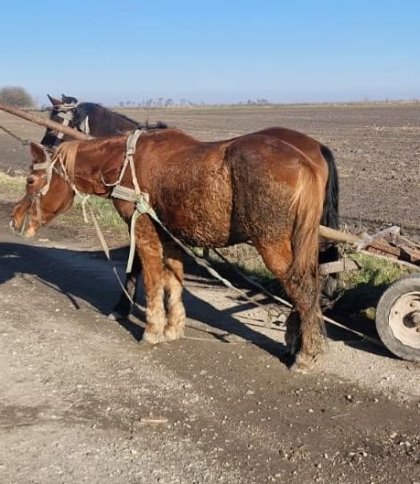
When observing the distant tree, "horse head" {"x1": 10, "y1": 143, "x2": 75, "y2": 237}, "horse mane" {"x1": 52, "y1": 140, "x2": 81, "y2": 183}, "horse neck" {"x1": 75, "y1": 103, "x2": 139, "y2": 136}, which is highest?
"horse neck" {"x1": 75, "y1": 103, "x2": 139, "y2": 136}

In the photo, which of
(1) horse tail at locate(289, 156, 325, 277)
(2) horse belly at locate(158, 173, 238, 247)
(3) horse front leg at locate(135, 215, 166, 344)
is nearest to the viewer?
(1) horse tail at locate(289, 156, 325, 277)

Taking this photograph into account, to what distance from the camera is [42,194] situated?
21.4 feet

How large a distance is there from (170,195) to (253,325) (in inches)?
67.9

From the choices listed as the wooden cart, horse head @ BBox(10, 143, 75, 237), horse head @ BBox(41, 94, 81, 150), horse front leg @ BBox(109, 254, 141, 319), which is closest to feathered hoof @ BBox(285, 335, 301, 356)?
the wooden cart

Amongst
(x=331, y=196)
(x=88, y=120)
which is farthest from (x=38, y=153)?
(x=331, y=196)

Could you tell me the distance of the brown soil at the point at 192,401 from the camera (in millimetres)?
4020

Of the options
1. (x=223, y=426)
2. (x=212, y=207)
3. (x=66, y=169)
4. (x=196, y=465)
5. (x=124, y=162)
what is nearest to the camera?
(x=196, y=465)

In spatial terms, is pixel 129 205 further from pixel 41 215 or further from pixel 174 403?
pixel 174 403

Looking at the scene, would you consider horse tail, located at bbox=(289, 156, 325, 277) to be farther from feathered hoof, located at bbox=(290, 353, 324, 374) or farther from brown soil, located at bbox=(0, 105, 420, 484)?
brown soil, located at bbox=(0, 105, 420, 484)

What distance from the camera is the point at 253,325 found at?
6629mm

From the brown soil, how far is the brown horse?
444 mm

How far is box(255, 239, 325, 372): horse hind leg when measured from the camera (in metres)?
5.21

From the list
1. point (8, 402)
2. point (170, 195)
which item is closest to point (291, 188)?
point (170, 195)

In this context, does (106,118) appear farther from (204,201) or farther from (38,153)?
(204,201)
